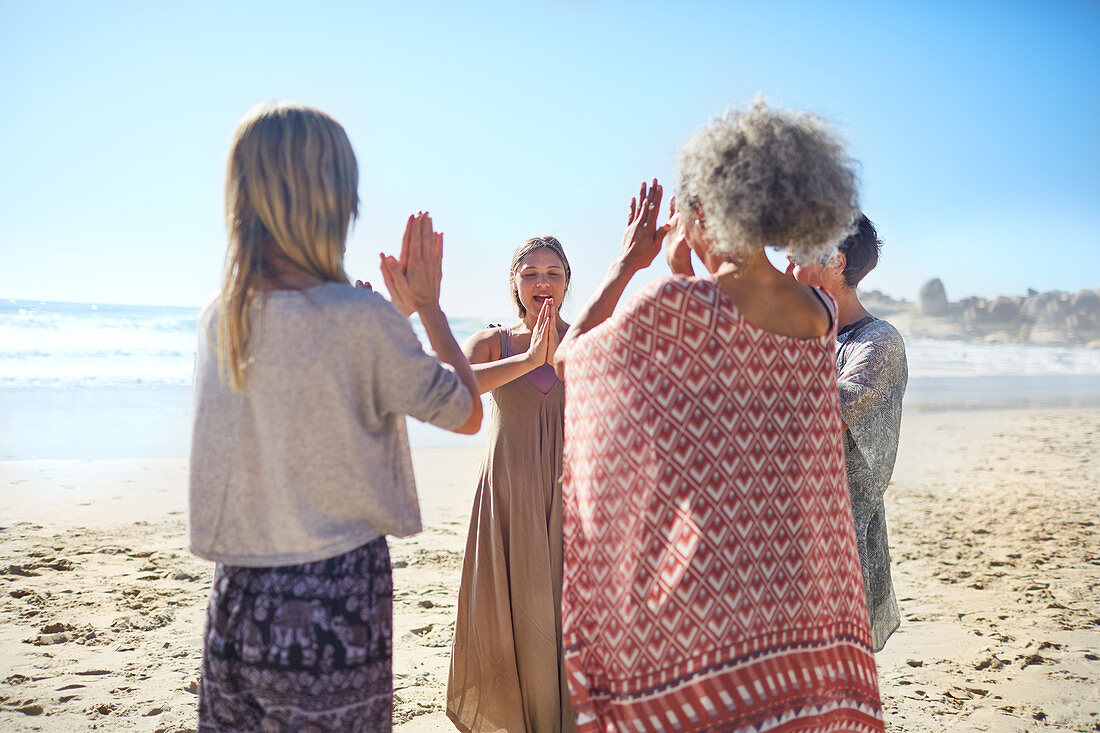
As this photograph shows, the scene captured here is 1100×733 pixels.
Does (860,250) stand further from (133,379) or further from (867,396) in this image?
(133,379)

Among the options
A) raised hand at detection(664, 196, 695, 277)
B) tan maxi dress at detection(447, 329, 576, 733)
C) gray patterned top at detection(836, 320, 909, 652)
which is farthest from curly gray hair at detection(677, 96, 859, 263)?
tan maxi dress at detection(447, 329, 576, 733)

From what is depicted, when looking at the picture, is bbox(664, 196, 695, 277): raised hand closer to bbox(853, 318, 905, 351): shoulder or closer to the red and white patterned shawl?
the red and white patterned shawl

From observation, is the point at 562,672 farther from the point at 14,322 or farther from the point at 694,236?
the point at 14,322

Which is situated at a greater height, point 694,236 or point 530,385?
point 694,236

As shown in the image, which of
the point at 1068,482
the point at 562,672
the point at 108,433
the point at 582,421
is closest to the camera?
the point at 582,421

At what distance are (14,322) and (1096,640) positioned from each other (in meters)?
30.4

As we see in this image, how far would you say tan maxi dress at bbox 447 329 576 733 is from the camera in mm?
3041

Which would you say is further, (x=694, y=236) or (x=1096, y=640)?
(x=1096, y=640)

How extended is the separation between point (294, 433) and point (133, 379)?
18.3 meters

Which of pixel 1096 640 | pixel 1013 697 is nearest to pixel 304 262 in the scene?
pixel 1013 697

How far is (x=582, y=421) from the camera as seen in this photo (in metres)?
2.01

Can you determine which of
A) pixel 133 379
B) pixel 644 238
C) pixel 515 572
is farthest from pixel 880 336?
pixel 133 379

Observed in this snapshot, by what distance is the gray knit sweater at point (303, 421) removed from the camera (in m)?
1.67

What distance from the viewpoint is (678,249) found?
2.14m
